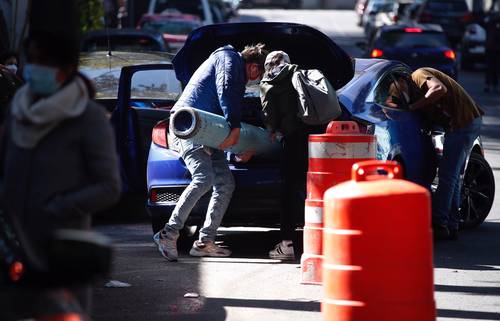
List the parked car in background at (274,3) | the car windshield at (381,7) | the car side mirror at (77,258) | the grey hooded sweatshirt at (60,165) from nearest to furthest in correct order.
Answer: the car side mirror at (77,258), the grey hooded sweatshirt at (60,165), the car windshield at (381,7), the parked car in background at (274,3)

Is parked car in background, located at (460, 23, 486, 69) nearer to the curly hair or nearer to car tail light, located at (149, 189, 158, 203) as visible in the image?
car tail light, located at (149, 189, 158, 203)

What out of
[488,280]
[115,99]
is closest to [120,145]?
[115,99]

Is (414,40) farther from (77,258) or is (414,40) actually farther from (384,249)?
(77,258)

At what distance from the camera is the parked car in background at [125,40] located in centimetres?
2164

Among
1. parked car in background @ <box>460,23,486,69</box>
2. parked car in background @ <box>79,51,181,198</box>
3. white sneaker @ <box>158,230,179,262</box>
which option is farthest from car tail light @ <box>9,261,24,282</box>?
parked car in background @ <box>460,23,486,69</box>

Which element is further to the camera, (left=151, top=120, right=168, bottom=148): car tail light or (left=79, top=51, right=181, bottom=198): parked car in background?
(left=79, top=51, right=181, bottom=198): parked car in background

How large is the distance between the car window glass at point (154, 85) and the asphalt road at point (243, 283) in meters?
1.23

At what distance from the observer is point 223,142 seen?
31.5ft

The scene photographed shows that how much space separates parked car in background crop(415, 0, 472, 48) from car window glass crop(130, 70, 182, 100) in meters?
31.6

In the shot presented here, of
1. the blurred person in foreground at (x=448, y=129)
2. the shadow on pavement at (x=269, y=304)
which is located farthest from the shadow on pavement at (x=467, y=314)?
the blurred person in foreground at (x=448, y=129)

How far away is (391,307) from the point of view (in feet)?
19.8

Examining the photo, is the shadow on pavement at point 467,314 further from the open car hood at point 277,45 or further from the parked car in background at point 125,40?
the parked car in background at point 125,40

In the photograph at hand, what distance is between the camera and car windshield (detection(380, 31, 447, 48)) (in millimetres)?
26672

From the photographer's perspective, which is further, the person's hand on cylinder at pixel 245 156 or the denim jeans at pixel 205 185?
the person's hand on cylinder at pixel 245 156
